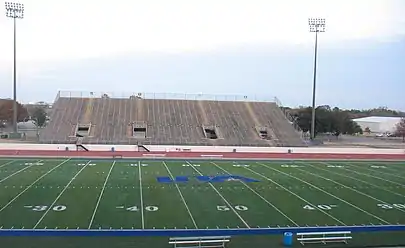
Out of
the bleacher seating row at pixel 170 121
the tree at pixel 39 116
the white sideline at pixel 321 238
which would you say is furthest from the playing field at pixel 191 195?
the tree at pixel 39 116

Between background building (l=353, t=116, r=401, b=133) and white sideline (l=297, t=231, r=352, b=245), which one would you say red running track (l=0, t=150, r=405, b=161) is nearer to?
white sideline (l=297, t=231, r=352, b=245)

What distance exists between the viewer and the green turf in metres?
13.0

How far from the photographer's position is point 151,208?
→ 1443cm

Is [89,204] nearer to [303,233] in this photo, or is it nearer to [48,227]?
[48,227]

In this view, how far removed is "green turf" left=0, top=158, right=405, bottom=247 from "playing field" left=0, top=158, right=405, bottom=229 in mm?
28

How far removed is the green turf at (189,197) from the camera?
1299cm

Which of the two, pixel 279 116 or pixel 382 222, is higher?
pixel 279 116

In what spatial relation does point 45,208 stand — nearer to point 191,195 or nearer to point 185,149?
point 191,195

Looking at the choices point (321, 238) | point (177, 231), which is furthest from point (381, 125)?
point (177, 231)

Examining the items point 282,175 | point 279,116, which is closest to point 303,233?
point 282,175

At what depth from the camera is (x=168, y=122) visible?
47469 mm

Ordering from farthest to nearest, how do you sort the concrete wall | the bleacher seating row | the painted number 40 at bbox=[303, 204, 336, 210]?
1. the bleacher seating row
2. the concrete wall
3. the painted number 40 at bbox=[303, 204, 336, 210]

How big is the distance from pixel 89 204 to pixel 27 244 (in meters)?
4.30

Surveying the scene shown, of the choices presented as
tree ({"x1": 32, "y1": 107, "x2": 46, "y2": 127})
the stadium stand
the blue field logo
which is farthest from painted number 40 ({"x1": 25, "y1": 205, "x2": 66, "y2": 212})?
tree ({"x1": 32, "y1": 107, "x2": 46, "y2": 127})
